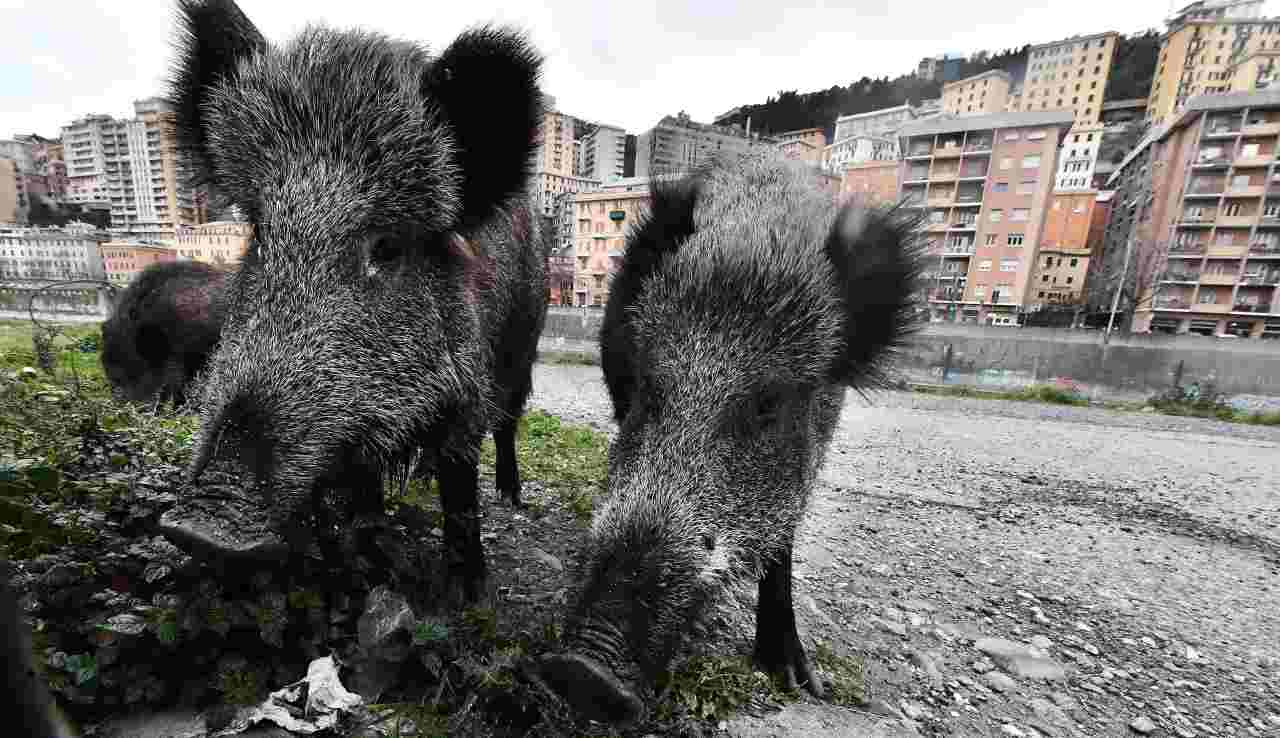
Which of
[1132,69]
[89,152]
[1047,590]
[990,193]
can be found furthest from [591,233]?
[89,152]

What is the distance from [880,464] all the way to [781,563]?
5478 mm

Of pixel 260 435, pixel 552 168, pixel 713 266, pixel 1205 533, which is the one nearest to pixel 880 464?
pixel 1205 533

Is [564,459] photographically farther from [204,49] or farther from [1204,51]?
[1204,51]

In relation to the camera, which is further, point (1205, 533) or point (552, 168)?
point (552, 168)

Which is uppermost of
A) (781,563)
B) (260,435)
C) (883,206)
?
(883,206)

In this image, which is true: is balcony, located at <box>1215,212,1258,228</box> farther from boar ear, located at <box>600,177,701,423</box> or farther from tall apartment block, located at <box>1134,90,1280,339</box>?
boar ear, located at <box>600,177,701,423</box>

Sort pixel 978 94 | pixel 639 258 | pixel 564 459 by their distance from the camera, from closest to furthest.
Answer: pixel 639 258 < pixel 564 459 < pixel 978 94

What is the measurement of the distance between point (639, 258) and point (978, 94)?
121 meters

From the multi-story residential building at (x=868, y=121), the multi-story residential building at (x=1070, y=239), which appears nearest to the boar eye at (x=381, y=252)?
the multi-story residential building at (x=1070, y=239)

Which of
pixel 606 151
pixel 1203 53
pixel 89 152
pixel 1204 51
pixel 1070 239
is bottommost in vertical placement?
pixel 1070 239

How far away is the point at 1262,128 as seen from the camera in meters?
40.0

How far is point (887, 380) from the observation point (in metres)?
2.74

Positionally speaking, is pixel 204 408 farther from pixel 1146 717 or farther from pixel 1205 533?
pixel 1205 533

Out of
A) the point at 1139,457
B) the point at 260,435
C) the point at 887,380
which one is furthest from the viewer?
the point at 1139,457
